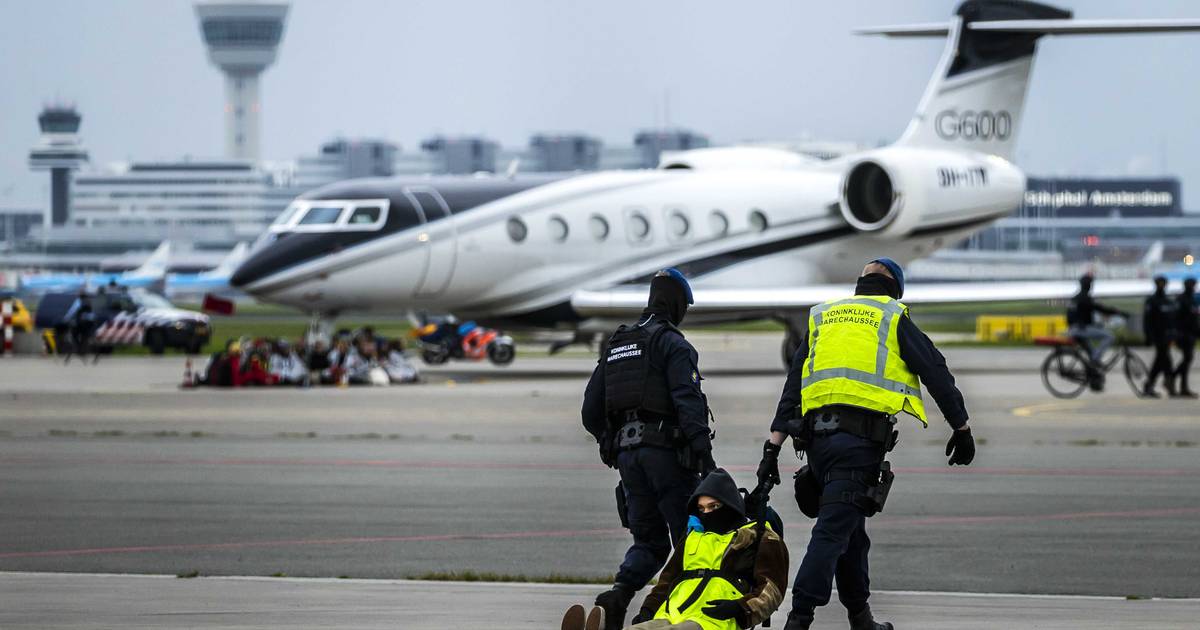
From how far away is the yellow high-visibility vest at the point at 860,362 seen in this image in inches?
332

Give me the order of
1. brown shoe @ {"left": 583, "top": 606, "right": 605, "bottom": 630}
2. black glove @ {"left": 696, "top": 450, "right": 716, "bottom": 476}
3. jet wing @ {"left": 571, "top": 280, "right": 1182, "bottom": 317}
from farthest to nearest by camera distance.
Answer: jet wing @ {"left": 571, "top": 280, "right": 1182, "bottom": 317} < black glove @ {"left": 696, "top": 450, "right": 716, "bottom": 476} < brown shoe @ {"left": 583, "top": 606, "right": 605, "bottom": 630}

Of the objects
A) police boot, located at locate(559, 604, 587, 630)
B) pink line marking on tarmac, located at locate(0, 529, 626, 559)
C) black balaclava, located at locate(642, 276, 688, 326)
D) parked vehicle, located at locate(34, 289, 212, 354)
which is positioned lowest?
parked vehicle, located at locate(34, 289, 212, 354)

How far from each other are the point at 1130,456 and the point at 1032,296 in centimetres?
1496

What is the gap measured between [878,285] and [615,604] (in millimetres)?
1915

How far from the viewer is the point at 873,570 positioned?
35.2ft

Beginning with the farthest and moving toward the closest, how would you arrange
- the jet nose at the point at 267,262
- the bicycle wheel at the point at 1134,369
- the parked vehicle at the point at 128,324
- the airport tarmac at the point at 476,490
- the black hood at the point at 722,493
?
the parked vehicle at the point at 128,324 < the jet nose at the point at 267,262 < the bicycle wheel at the point at 1134,369 < the airport tarmac at the point at 476,490 < the black hood at the point at 722,493

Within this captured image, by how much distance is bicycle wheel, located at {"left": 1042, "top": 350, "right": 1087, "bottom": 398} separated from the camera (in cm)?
2655

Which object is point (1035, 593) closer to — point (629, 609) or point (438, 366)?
point (629, 609)

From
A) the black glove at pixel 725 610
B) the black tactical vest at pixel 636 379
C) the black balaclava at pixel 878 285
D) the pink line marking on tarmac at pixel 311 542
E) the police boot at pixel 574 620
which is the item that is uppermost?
the black balaclava at pixel 878 285

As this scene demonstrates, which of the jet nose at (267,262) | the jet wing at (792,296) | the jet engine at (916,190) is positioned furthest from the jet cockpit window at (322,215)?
the jet engine at (916,190)

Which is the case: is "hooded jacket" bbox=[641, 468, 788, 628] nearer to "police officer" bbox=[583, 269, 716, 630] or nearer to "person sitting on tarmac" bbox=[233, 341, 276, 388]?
"police officer" bbox=[583, 269, 716, 630]

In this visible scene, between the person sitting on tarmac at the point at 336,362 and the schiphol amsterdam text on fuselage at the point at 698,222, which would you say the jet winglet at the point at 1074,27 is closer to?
the schiphol amsterdam text on fuselage at the point at 698,222

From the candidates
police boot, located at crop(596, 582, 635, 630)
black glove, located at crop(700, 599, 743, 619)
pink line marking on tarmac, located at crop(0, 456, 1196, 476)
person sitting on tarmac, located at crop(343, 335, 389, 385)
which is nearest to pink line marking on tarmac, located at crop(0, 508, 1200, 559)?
pink line marking on tarmac, located at crop(0, 456, 1196, 476)

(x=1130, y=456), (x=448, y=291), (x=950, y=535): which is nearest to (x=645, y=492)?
(x=950, y=535)
